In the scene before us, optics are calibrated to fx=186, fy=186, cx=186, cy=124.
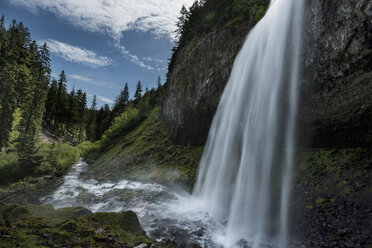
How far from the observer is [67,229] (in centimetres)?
554

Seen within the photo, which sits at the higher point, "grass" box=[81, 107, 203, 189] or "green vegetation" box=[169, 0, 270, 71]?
"green vegetation" box=[169, 0, 270, 71]

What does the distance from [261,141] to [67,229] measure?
852 cm

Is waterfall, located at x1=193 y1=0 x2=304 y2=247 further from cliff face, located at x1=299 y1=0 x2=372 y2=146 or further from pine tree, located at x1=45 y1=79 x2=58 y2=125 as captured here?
pine tree, located at x1=45 y1=79 x2=58 y2=125

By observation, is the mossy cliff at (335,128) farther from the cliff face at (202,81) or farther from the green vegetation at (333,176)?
the cliff face at (202,81)

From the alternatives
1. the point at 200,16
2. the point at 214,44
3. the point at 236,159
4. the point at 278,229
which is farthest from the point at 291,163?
the point at 200,16

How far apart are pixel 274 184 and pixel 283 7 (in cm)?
926

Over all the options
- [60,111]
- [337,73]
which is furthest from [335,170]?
[60,111]

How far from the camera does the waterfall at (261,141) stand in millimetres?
7758

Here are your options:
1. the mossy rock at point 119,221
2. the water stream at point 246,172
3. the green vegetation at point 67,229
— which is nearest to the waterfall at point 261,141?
the water stream at point 246,172

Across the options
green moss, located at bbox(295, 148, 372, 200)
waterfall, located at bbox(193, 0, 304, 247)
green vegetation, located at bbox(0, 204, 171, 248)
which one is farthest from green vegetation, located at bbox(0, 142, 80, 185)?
green moss, located at bbox(295, 148, 372, 200)

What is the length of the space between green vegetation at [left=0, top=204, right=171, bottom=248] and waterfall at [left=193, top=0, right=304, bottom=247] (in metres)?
3.50

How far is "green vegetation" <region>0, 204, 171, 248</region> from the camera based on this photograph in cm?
448

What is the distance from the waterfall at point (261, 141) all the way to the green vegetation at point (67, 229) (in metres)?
3.50

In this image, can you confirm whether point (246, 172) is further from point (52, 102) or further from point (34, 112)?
point (52, 102)
